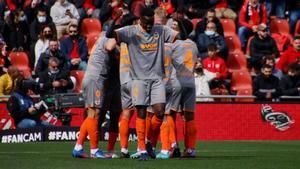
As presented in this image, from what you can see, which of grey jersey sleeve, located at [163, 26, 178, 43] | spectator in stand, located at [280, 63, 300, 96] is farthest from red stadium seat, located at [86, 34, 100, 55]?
grey jersey sleeve, located at [163, 26, 178, 43]

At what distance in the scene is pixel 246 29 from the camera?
2747 cm

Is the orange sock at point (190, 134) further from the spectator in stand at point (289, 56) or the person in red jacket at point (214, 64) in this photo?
the spectator in stand at point (289, 56)

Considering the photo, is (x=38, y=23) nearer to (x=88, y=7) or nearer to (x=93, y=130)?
(x=88, y=7)

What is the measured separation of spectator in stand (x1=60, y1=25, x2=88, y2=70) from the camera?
2516 cm

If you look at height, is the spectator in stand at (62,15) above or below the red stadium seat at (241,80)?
above

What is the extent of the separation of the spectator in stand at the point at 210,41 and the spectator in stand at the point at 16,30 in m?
4.31

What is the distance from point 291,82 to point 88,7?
6258 millimetres

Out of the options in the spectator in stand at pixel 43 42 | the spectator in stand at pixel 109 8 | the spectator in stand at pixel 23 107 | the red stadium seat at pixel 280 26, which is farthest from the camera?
the red stadium seat at pixel 280 26

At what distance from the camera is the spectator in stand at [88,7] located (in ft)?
89.1

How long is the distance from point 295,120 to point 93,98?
8989 millimetres

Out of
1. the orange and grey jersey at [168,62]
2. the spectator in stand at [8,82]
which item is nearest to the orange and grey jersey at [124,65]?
the orange and grey jersey at [168,62]

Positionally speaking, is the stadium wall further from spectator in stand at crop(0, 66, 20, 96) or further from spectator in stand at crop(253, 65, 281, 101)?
spectator in stand at crop(0, 66, 20, 96)

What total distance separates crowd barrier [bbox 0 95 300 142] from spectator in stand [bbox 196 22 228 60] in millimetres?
2406

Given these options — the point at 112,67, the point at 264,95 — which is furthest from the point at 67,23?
the point at 112,67
